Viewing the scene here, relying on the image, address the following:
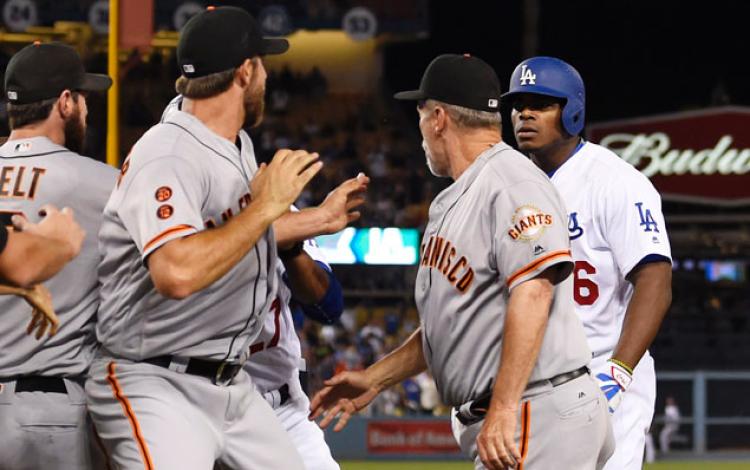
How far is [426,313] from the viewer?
4.79m

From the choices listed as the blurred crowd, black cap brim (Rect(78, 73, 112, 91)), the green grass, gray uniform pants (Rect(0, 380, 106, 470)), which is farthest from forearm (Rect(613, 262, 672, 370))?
the blurred crowd

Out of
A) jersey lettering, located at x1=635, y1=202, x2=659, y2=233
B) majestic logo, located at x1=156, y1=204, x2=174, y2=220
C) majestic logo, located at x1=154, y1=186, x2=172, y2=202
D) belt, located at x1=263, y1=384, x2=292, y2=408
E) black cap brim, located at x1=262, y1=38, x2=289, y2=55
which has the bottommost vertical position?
belt, located at x1=263, y1=384, x2=292, y2=408

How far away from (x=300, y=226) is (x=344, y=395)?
720 millimetres

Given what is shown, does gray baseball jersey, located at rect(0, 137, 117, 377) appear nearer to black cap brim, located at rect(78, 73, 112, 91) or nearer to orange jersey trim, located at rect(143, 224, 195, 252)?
black cap brim, located at rect(78, 73, 112, 91)

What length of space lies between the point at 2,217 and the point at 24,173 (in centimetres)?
17

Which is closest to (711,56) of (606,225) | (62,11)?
(62,11)

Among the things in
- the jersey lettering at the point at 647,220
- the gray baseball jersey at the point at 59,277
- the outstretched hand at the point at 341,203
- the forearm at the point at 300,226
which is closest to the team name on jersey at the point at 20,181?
the gray baseball jersey at the point at 59,277

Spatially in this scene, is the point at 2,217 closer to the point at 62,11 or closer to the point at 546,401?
the point at 546,401

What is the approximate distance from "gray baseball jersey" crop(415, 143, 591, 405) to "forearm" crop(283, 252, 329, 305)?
0.72 m

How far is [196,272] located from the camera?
159 inches

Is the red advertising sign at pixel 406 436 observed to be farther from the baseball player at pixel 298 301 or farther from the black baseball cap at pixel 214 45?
the black baseball cap at pixel 214 45

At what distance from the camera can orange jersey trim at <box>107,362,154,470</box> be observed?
167 inches

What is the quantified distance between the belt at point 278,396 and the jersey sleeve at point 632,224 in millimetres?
1459

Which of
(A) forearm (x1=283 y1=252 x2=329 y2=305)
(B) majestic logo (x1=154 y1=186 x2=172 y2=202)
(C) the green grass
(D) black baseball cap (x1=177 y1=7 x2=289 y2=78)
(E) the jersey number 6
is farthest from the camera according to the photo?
(C) the green grass
